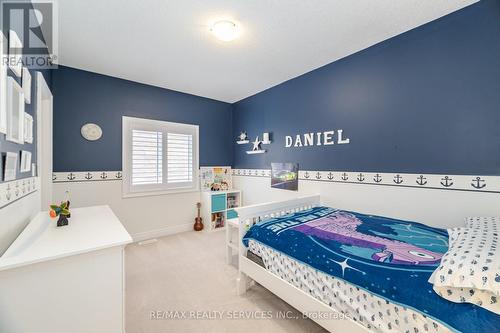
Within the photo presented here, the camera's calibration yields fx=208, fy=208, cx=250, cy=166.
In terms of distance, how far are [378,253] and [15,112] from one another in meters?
2.53

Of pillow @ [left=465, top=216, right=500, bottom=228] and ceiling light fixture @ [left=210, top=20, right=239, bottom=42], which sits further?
ceiling light fixture @ [left=210, top=20, right=239, bottom=42]

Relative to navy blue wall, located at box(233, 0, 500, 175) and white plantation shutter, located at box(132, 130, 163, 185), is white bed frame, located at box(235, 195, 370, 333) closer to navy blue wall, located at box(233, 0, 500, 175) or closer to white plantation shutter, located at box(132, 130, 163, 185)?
navy blue wall, located at box(233, 0, 500, 175)

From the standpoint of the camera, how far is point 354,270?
122 centimetres

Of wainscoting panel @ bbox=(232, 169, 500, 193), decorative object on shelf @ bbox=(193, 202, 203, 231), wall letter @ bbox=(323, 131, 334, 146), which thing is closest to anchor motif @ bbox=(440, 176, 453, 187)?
wainscoting panel @ bbox=(232, 169, 500, 193)

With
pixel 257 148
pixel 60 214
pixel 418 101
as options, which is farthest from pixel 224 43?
pixel 60 214

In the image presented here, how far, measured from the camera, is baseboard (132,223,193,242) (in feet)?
11.0

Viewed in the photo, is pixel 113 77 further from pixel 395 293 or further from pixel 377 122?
pixel 395 293

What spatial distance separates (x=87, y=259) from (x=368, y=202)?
2.56 metres

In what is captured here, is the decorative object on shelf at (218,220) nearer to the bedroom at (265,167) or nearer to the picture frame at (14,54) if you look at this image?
the bedroom at (265,167)

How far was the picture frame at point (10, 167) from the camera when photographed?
125 centimetres

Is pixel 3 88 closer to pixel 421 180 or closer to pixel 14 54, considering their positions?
pixel 14 54

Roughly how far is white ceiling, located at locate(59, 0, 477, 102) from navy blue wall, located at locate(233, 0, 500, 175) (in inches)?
7.3

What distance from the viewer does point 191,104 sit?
3.91 m

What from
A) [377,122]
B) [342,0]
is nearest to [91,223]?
[342,0]
